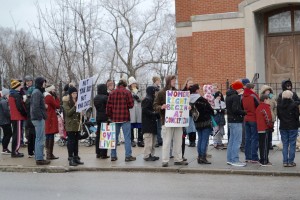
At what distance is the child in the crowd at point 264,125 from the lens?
36.7ft

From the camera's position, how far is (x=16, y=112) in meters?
13.5

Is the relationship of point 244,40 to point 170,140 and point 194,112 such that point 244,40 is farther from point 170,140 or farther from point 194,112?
point 170,140

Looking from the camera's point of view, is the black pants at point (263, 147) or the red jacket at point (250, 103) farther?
the red jacket at point (250, 103)

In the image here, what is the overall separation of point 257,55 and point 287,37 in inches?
66.1

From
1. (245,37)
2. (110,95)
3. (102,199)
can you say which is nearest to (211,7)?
(245,37)

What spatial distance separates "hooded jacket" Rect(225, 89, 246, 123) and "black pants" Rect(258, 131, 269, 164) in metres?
0.63

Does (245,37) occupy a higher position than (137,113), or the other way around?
(245,37)

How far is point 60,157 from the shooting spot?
43.9ft

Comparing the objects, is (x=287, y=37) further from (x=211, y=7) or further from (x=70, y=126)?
(x=70, y=126)

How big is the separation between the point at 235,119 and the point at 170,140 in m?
1.58

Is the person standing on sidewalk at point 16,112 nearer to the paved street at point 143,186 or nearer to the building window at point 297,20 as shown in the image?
the paved street at point 143,186

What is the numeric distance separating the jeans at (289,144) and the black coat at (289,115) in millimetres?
159

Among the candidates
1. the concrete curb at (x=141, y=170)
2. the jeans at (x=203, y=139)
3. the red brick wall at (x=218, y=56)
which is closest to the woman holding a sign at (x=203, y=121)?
the jeans at (x=203, y=139)

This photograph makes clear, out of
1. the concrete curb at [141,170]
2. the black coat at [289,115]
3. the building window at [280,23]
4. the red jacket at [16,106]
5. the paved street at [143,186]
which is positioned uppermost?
the building window at [280,23]
